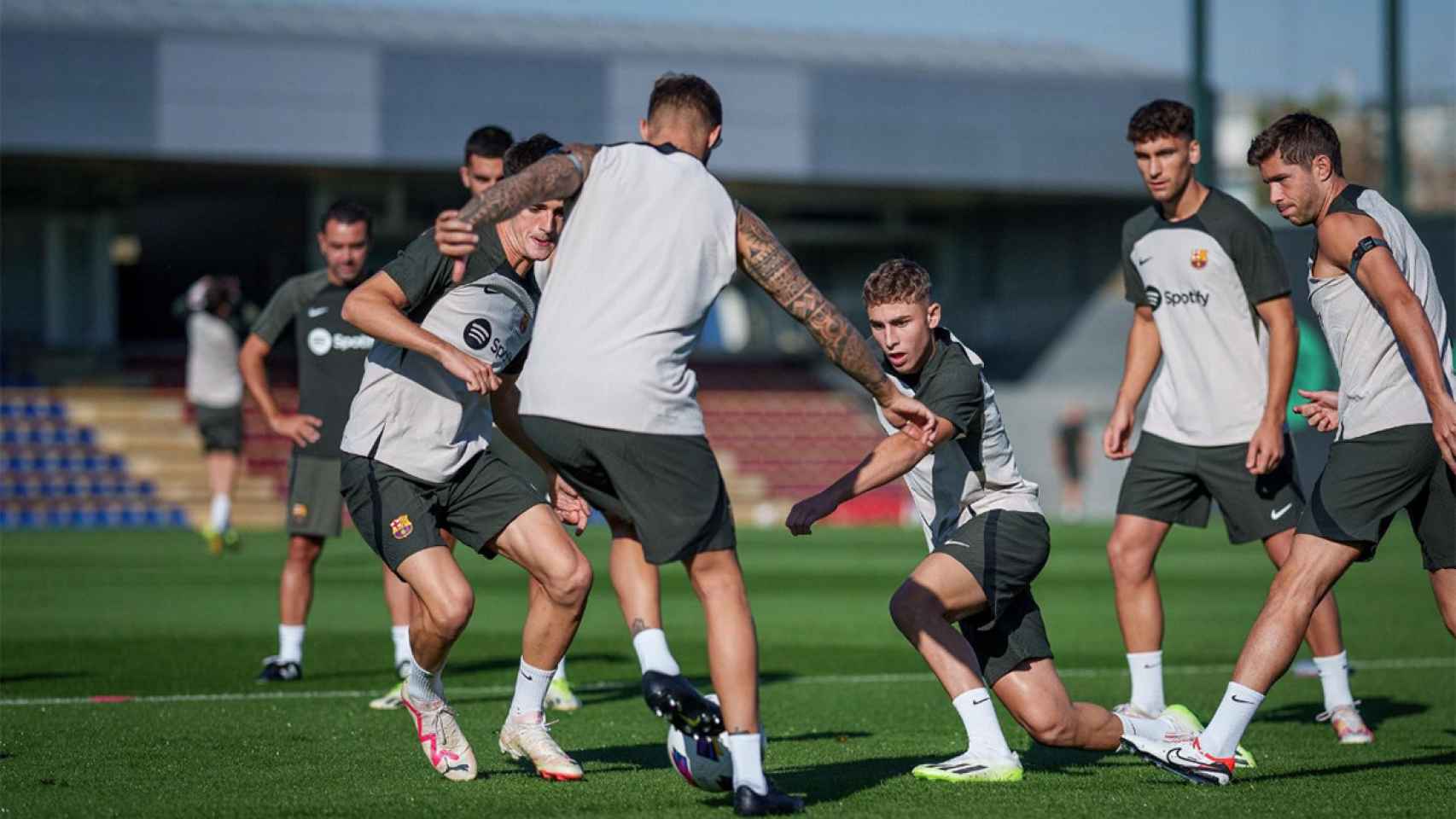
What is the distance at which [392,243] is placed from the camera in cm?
3966

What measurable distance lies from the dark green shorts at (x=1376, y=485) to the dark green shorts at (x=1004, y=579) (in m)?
0.93

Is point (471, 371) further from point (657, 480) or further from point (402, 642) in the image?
point (402, 642)

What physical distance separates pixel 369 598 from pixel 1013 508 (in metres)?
9.97

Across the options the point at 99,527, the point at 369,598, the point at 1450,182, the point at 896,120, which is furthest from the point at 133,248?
the point at 1450,182

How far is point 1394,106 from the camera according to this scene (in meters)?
24.7

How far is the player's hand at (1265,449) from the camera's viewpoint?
7.22m

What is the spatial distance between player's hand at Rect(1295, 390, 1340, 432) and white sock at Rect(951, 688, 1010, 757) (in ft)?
5.17

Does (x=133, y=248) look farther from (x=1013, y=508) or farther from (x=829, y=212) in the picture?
(x=1013, y=508)

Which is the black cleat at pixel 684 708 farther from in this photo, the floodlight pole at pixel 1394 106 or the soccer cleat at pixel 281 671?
the floodlight pole at pixel 1394 106

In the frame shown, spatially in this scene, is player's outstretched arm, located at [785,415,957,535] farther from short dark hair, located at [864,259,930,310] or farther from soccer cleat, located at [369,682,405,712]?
soccer cleat, located at [369,682,405,712]

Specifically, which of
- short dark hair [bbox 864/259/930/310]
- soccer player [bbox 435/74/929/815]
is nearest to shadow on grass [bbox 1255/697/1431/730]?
short dark hair [bbox 864/259/930/310]

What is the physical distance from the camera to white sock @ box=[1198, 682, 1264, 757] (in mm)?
5953

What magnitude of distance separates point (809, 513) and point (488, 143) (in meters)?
3.54

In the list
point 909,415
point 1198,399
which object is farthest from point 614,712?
point 909,415
